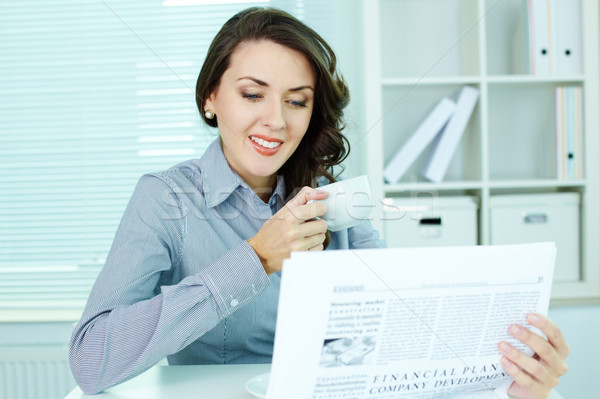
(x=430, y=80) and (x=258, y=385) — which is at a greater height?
(x=430, y=80)

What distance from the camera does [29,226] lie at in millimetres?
2223

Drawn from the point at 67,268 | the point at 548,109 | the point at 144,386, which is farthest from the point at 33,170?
the point at 548,109

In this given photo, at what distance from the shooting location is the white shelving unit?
1.98 m

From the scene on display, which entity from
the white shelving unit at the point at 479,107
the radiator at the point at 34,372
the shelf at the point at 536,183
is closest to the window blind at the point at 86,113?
the radiator at the point at 34,372

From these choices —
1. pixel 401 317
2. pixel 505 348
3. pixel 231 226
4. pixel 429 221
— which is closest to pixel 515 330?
pixel 505 348

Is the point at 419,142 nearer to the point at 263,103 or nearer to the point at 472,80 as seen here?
the point at 472,80

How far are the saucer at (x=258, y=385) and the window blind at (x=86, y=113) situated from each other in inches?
56.9

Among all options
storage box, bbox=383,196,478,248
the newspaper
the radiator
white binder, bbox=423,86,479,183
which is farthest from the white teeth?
the radiator

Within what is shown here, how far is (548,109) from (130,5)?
174 centimetres

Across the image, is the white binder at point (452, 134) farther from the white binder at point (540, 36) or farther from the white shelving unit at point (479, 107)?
the white binder at point (540, 36)

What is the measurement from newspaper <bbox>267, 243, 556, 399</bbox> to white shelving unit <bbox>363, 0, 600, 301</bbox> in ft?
4.24

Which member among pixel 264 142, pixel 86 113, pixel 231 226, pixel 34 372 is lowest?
pixel 34 372

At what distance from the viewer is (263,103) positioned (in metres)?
1.18

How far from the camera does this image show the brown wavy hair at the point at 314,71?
3.95ft
